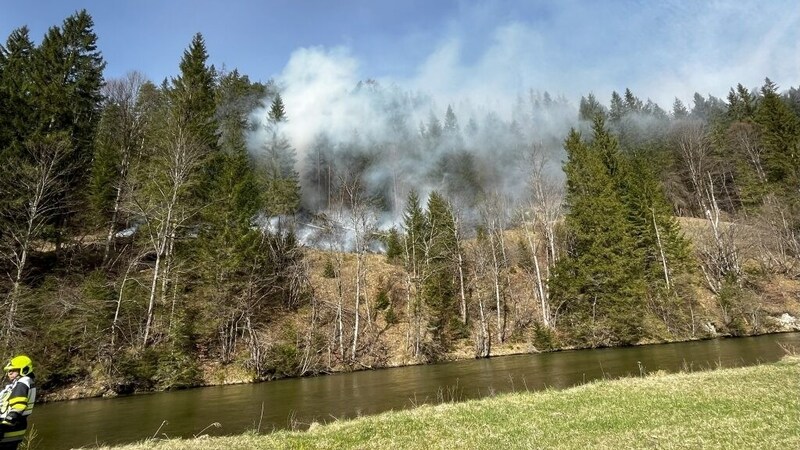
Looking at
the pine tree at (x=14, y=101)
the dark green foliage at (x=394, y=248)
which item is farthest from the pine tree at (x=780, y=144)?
the pine tree at (x=14, y=101)

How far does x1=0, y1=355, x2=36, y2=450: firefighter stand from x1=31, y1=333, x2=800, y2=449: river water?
18.0 ft

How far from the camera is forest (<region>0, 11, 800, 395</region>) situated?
1032 inches

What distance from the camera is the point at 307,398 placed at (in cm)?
1972

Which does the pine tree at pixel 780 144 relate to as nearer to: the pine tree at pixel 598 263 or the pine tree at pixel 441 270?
the pine tree at pixel 598 263

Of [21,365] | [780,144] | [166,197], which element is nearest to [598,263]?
[780,144]

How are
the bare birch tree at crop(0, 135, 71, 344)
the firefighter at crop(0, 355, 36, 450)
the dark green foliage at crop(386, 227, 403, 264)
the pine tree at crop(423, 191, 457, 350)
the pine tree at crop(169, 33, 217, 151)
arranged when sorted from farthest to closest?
the dark green foliage at crop(386, 227, 403, 264) → the pine tree at crop(423, 191, 457, 350) → the pine tree at crop(169, 33, 217, 151) → the bare birch tree at crop(0, 135, 71, 344) → the firefighter at crop(0, 355, 36, 450)

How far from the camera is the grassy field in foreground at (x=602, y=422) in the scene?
763cm

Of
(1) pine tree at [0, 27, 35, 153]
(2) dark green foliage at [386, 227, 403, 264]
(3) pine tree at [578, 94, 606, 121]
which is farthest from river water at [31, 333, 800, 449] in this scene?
(3) pine tree at [578, 94, 606, 121]

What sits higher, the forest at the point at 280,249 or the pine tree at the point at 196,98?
the pine tree at the point at 196,98

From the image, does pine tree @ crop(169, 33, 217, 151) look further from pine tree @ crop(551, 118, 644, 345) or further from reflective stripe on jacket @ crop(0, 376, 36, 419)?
pine tree @ crop(551, 118, 644, 345)

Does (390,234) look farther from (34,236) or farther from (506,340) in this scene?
(34,236)

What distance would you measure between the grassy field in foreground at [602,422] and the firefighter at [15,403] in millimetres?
3019

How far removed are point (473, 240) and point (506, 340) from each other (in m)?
15.6

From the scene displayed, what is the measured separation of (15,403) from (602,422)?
1091 cm
